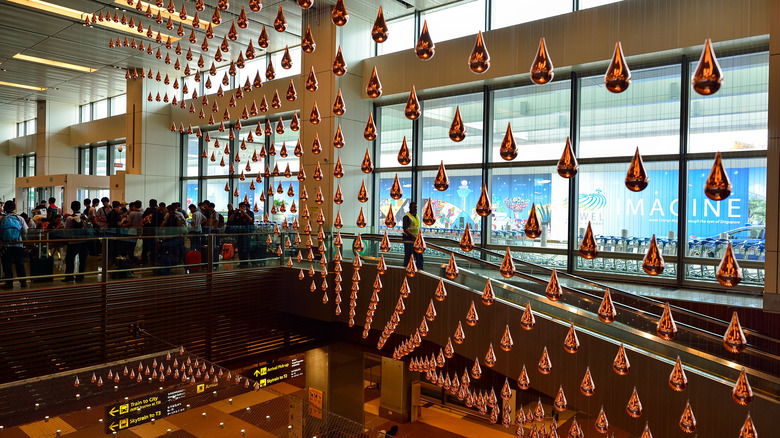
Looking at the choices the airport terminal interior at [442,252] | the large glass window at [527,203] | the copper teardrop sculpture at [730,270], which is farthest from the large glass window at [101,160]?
the copper teardrop sculpture at [730,270]

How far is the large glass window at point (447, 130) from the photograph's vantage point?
1142 cm

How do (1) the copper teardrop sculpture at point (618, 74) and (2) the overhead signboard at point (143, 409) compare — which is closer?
(1) the copper teardrop sculpture at point (618, 74)

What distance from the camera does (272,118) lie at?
14820mm

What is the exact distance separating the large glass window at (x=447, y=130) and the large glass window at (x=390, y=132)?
1.90ft

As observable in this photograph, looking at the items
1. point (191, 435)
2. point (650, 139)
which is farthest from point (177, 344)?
point (650, 139)

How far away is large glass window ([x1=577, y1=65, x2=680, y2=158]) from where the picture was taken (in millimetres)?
8992

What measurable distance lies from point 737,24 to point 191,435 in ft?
30.2

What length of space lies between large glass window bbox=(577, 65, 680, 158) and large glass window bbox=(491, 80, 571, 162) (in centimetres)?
38

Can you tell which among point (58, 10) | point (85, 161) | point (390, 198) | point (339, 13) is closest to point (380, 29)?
point (339, 13)

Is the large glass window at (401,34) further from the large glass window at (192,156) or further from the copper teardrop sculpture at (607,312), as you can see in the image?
the copper teardrop sculpture at (607,312)

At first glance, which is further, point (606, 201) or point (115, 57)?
point (115, 57)

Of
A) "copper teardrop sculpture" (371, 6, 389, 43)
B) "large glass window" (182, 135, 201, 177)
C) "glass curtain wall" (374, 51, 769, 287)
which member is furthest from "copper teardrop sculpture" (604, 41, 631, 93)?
"large glass window" (182, 135, 201, 177)

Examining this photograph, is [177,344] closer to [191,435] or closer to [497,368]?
[191,435]

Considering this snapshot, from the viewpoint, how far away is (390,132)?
12.8 m
